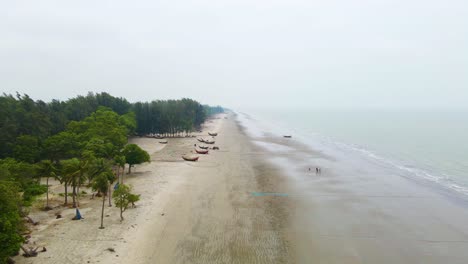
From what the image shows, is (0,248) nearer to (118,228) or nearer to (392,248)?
(118,228)

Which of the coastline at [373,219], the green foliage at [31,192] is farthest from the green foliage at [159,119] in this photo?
the green foliage at [31,192]

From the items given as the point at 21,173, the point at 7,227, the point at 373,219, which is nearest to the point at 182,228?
the point at 7,227

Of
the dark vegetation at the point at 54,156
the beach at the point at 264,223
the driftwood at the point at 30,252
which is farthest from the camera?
the beach at the point at 264,223

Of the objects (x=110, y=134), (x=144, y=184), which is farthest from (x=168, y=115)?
(x=144, y=184)

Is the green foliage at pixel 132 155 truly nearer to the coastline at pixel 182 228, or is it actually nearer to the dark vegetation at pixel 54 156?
the dark vegetation at pixel 54 156

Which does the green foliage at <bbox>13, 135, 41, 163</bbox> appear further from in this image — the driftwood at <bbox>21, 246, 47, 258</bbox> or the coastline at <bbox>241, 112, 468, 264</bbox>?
the coastline at <bbox>241, 112, 468, 264</bbox>

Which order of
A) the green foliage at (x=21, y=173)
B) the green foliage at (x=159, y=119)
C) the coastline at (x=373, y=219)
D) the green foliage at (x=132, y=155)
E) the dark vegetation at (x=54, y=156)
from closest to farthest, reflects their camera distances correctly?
the dark vegetation at (x=54, y=156) < the coastline at (x=373, y=219) < the green foliage at (x=21, y=173) < the green foliage at (x=132, y=155) < the green foliage at (x=159, y=119)
